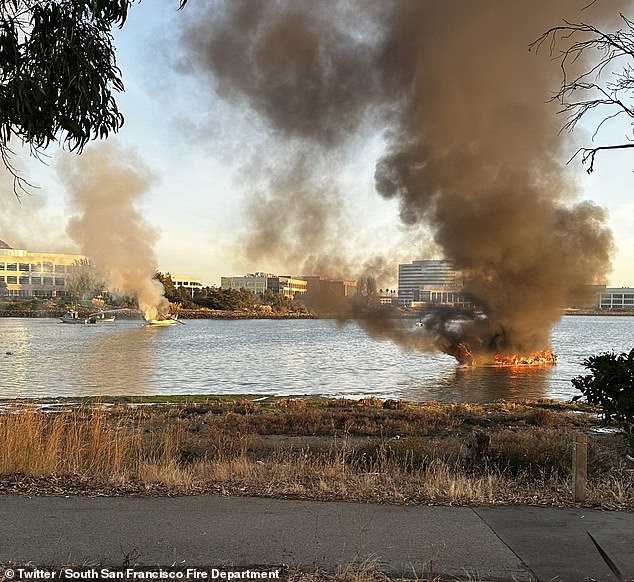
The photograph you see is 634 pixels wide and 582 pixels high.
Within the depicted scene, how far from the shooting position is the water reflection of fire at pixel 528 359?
195 feet

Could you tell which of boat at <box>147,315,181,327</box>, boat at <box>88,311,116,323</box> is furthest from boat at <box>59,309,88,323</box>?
boat at <box>147,315,181,327</box>

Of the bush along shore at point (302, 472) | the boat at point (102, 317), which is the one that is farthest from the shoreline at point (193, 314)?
the bush along shore at point (302, 472)

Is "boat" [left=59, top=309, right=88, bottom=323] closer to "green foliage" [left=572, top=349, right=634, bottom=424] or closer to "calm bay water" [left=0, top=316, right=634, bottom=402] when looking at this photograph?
"calm bay water" [left=0, top=316, right=634, bottom=402]

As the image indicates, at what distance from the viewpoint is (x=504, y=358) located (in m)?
62.2

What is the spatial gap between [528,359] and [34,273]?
13193 cm

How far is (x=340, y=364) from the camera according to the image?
5494 centimetres

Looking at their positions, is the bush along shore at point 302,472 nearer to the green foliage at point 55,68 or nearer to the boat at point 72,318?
the green foliage at point 55,68

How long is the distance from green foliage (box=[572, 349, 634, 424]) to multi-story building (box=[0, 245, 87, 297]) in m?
160

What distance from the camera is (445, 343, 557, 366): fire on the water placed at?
59.7 metres

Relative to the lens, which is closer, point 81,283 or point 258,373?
point 258,373
